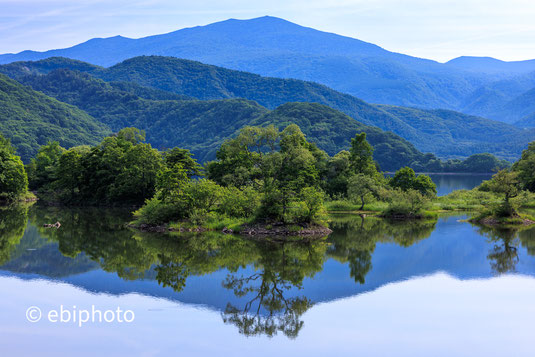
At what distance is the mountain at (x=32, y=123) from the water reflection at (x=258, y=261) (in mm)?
121331

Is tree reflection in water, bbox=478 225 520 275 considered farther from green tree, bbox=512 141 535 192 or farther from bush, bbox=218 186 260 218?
green tree, bbox=512 141 535 192

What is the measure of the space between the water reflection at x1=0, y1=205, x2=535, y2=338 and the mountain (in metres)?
121

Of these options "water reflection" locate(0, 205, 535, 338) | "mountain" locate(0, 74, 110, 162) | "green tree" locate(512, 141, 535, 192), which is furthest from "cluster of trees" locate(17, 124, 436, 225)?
"mountain" locate(0, 74, 110, 162)

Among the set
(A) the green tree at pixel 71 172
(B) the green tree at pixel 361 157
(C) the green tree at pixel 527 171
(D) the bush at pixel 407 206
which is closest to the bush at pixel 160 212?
(D) the bush at pixel 407 206

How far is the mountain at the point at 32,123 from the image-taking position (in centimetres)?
15288

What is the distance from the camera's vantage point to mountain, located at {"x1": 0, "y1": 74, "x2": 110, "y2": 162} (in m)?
153

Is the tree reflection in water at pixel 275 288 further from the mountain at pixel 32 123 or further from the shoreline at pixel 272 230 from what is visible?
the mountain at pixel 32 123

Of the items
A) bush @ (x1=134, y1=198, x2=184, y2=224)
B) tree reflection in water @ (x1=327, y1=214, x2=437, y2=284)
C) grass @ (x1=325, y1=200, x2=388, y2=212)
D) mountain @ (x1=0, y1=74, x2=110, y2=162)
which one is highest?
mountain @ (x1=0, y1=74, x2=110, y2=162)

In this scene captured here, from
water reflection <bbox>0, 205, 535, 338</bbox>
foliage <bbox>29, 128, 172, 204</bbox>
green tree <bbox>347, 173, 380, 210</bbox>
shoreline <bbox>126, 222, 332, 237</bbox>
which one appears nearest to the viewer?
water reflection <bbox>0, 205, 535, 338</bbox>

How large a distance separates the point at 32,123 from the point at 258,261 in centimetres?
15957

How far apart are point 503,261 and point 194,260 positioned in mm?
16488

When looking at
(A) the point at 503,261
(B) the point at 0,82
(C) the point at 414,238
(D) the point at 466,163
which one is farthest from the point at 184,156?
(B) the point at 0,82

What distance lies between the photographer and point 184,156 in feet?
177

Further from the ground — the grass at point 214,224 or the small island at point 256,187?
the small island at point 256,187
